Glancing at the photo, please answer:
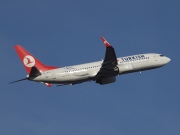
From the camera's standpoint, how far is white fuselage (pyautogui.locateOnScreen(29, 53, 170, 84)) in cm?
6525

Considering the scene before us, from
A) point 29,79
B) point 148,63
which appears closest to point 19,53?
point 29,79

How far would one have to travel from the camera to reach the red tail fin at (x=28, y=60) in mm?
67750

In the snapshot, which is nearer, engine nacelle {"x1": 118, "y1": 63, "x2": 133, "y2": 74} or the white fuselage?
the white fuselage

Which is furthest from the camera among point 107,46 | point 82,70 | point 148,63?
point 148,63

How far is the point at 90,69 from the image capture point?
67938 mm

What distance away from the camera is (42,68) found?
68.0 meters

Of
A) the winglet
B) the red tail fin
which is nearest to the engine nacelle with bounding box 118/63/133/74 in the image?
the winglet

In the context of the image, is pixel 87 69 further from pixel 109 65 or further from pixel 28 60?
pixel 28 60

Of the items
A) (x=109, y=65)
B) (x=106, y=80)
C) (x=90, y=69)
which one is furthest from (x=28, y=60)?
(x=106, y=80)

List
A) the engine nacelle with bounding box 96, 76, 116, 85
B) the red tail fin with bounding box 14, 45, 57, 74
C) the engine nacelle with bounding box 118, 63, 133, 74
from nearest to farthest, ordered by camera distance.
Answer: the red tail fin with bounding box 14, 45, 57, 74 < the engine nacelle with bounding box 118, 63, 133, 74 < the engine nacelle with bounding box 96, 76, 116, 85

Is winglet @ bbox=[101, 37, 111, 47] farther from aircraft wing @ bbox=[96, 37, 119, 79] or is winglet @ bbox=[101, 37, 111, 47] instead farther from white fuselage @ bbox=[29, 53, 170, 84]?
white fuselage @ bbox=[29, 53, 170, 84]

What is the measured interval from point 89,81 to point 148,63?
38.6 ft

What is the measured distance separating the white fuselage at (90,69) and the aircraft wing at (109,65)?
44.4 inches

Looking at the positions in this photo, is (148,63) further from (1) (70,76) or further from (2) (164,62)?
(1) (70,76)
